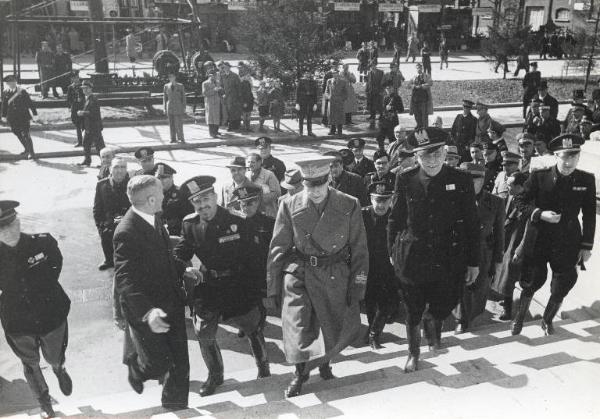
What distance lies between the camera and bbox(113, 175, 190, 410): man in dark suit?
369 centimetres

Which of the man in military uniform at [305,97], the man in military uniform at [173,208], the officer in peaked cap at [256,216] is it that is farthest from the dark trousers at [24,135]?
the officer in peaked cap at [256,216]

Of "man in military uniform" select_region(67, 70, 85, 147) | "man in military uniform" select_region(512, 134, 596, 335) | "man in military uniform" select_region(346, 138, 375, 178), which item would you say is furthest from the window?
"man in military uniform" select_region(512, 134, 596, 335)

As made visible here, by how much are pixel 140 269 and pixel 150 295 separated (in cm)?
18

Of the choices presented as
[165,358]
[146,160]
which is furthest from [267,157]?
[165,358]

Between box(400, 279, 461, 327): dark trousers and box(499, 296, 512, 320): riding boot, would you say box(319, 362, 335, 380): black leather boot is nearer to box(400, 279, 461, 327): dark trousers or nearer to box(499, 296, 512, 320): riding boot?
box(400, 279, 461, 327): dark trousers

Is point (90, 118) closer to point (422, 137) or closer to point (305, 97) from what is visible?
point (305, 97)

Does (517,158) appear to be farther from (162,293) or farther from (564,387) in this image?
(162,293)

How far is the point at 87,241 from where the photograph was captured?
7.86 m

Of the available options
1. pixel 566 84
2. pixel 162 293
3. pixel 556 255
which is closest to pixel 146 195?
pixel 162 293

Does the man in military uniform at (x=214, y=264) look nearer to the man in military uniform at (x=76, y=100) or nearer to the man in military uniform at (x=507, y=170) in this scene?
the man in military uniform at (x=507, y=170)

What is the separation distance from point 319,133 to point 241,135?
1920 millimetres

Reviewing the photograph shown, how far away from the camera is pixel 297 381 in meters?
3.88

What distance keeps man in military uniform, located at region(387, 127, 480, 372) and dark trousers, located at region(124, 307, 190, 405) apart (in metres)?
1.53

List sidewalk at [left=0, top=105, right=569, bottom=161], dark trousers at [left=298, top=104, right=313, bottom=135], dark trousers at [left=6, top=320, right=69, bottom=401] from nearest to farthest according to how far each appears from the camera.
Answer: dark trousers at [left=6, top=320, right=69, bottom=401] < sidewalk at [left=0, top=105, right=569, bottom=161] < dark trousers at [left=298, top=104, right=313, bottom=135]
